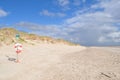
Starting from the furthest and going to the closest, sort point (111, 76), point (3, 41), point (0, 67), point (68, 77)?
1. point (3, 41)
2. point (0, 67)
3. point (68, 77)
4. point (111, 76)

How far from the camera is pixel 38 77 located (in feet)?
42.2

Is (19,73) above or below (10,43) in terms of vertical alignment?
below

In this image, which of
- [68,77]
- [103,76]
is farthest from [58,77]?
[103,76]

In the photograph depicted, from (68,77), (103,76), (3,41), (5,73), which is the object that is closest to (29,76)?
(5,73)

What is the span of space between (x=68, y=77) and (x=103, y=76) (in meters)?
2.13

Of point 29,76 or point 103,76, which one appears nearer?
point 103,76

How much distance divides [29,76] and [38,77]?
24.4 inches

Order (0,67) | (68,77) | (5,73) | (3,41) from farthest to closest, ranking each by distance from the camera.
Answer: (3,41), (0,67), (5,73), (68,77)

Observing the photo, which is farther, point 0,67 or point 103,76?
point 0,67

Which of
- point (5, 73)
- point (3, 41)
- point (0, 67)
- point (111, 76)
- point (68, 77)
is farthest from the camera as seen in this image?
point (3, 41)

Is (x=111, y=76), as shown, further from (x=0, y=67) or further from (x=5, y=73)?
(x=0, y=67)

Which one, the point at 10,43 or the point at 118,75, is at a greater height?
the point at 10,43

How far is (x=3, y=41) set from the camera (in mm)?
30672

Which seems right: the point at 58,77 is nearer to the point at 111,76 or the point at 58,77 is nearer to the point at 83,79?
the point at 83,79
